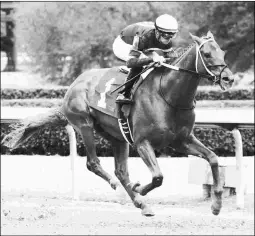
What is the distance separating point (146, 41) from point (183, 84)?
1.99ft

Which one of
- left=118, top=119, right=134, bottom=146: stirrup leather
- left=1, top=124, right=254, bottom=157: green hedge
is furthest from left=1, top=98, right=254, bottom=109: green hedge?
left=118, top=119, right=134, bottom=146: stirrup leather

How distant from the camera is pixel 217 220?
8398mm

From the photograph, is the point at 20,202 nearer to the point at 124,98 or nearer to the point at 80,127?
the point at 80,127

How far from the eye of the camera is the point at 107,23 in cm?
2053

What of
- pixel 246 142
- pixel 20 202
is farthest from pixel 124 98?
pixel 246 142

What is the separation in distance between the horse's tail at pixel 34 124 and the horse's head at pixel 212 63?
2368 mm

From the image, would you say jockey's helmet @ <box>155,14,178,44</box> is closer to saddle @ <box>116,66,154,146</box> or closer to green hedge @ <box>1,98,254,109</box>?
saddle @ <box>116,66,154,146</box>

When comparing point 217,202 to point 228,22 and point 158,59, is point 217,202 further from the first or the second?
point 228,22

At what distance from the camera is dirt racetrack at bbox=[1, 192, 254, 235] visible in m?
7.65

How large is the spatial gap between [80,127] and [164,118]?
4.83 feet

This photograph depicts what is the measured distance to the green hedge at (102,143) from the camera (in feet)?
42.1

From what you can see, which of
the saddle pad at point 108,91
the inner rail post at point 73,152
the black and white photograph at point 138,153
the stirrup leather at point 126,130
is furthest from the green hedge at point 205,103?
the stirrup leather at point 126,130

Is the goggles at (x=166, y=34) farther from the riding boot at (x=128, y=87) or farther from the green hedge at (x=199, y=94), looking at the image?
the green hedge at (x=199, y=94)

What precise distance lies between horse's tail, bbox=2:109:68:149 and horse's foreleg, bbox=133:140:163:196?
179 cm
